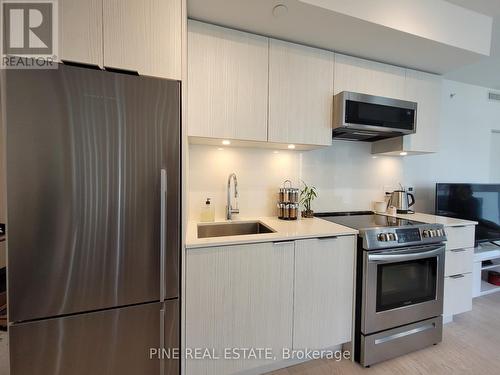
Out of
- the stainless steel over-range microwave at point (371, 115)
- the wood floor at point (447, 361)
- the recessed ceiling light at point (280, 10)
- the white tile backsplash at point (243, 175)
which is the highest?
the recessed ceiling light at point (280, 10)

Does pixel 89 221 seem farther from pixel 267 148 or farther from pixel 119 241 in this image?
pixel 267 148

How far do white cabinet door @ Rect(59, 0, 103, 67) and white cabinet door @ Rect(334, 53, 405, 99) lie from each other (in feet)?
5.37

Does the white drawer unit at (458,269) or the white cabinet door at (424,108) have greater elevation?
the white cabinet door at (424,108)

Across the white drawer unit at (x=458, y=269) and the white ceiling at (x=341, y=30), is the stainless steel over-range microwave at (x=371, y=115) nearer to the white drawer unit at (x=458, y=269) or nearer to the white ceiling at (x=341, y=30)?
the white ceiling at (x=341, y=30)

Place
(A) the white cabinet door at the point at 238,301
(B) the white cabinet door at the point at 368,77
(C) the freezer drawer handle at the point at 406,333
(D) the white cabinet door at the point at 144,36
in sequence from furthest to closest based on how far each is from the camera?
(B) the white cabinet door at the point at 368,77 → (C) the freezer drawer handle at the point at 406,333 → (A) the white cabinet door at the point at 238,301 → (D) the white cabinet door at the point at 144,36

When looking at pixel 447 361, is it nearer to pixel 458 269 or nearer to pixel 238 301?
pixel 458 269

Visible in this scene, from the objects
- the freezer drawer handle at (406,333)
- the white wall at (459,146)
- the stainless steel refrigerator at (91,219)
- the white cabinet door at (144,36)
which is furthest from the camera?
the white wall at (459,146)

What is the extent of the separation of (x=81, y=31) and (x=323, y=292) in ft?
6.76

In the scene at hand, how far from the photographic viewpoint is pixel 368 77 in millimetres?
1981

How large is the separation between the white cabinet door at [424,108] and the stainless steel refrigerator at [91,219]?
6.98 ft

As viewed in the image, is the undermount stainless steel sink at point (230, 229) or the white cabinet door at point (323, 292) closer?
the white cabinet door at point (323, 292)

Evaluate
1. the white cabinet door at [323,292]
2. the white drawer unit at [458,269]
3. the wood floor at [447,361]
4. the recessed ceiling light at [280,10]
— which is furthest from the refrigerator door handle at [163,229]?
the white drawer unit at [458,269]

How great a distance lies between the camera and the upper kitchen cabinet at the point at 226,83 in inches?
60.8

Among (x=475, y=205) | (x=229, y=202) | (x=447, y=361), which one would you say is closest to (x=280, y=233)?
(x=229, y=202)
